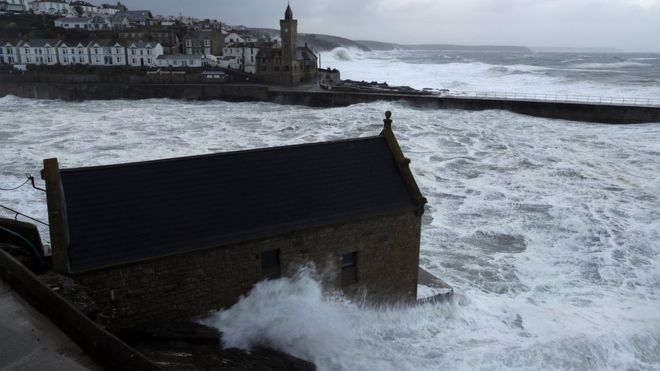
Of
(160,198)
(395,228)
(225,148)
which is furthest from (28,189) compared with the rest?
(395,228)

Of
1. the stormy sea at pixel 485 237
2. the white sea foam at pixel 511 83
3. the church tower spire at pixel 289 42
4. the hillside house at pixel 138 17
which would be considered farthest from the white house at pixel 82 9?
the stormy sea at pixel 485 237

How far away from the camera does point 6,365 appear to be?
656 centimetres

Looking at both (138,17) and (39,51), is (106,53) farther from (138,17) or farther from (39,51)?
(138,17)

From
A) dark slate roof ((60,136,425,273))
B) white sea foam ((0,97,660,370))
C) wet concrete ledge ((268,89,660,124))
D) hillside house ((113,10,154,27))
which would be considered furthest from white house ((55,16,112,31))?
dark slate roof ((60,136,425,273))

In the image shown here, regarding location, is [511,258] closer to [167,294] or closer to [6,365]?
[167,294]

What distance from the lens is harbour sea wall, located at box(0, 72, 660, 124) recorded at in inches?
1813

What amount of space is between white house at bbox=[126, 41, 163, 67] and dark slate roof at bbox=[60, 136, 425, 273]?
81.3 meters

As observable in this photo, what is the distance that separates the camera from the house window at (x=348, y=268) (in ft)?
36.7

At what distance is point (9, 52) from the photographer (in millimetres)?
89375

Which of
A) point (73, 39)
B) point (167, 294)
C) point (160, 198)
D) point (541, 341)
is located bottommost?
point (541, 341)

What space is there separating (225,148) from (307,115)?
18.0 metres

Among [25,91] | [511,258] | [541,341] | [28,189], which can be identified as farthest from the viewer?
[25,91]

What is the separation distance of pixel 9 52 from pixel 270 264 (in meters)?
97.1

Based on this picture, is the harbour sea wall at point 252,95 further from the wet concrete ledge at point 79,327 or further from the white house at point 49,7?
the white house at point 49,7
